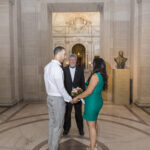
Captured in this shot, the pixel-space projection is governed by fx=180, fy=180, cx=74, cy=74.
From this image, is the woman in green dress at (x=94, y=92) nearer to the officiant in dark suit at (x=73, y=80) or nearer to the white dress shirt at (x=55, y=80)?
the white dress shirt at (x=55, y=80)

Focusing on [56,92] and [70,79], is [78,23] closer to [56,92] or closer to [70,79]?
[70,79]

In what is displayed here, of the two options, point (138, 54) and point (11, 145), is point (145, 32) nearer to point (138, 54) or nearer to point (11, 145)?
point (138, 54)

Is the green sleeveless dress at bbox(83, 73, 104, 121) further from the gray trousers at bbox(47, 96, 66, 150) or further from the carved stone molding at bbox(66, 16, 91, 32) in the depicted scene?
the carved stone molding at bbox(66, 16, 91, 32)

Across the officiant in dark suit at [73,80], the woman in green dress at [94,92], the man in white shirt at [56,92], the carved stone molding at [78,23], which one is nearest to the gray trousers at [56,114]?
the man in white shirt at [56,92]

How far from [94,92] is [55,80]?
66 cm

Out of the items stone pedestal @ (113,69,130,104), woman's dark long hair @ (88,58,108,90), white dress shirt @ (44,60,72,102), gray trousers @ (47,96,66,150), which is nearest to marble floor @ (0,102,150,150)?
stone pedestal @ (113,69,130,104)

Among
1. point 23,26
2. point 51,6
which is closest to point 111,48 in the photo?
point 51,6

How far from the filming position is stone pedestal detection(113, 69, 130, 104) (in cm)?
708

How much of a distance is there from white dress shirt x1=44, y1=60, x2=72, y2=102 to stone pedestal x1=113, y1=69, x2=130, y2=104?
4.70 metres

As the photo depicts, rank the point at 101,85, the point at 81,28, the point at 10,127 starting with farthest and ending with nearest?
the point at 81,28 → the point at 10,127 → the point at 101,85

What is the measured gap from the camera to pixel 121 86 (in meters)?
7.14

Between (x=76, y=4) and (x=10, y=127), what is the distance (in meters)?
5.77

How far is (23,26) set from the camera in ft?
25.8

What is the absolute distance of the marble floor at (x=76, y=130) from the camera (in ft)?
11.9
